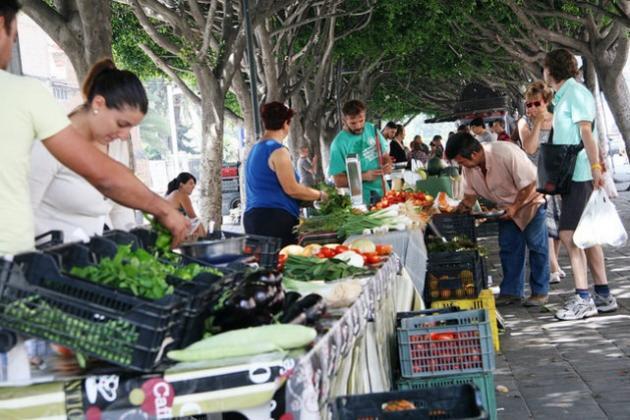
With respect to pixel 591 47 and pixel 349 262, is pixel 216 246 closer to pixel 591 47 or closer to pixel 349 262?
pixel 349 262

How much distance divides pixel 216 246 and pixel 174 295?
112cm

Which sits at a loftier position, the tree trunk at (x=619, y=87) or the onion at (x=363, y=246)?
the tree trunk at (x=619, y=87)

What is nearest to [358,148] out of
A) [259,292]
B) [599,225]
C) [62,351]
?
[599,225]

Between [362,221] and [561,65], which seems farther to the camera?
[561,65]

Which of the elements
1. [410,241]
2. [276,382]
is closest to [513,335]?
[410,241]

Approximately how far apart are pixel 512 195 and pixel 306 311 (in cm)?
658

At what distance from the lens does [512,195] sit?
33.9 ft

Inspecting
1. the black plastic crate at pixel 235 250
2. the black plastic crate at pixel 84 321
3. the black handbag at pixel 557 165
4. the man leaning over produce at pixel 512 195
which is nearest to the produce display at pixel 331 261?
the black plastic crate at pixel 235 250

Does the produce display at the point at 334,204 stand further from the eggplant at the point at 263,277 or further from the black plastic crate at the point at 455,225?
the eggplant at the point at 263,277

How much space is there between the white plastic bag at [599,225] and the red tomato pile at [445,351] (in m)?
3.64

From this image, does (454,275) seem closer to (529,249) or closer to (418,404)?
(529,249)

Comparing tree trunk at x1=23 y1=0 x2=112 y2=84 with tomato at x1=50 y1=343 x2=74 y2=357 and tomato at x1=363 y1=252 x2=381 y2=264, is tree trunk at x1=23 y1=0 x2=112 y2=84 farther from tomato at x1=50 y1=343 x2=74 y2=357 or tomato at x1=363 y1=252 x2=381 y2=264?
tomato at x1=50 y1=343 x2=74 y2=357

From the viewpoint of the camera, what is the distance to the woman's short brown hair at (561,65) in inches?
369

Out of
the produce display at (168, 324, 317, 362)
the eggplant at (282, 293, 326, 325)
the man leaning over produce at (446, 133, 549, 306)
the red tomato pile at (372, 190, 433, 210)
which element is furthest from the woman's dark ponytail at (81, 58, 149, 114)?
the red tomato pile at (372, 190, 433, 210)
